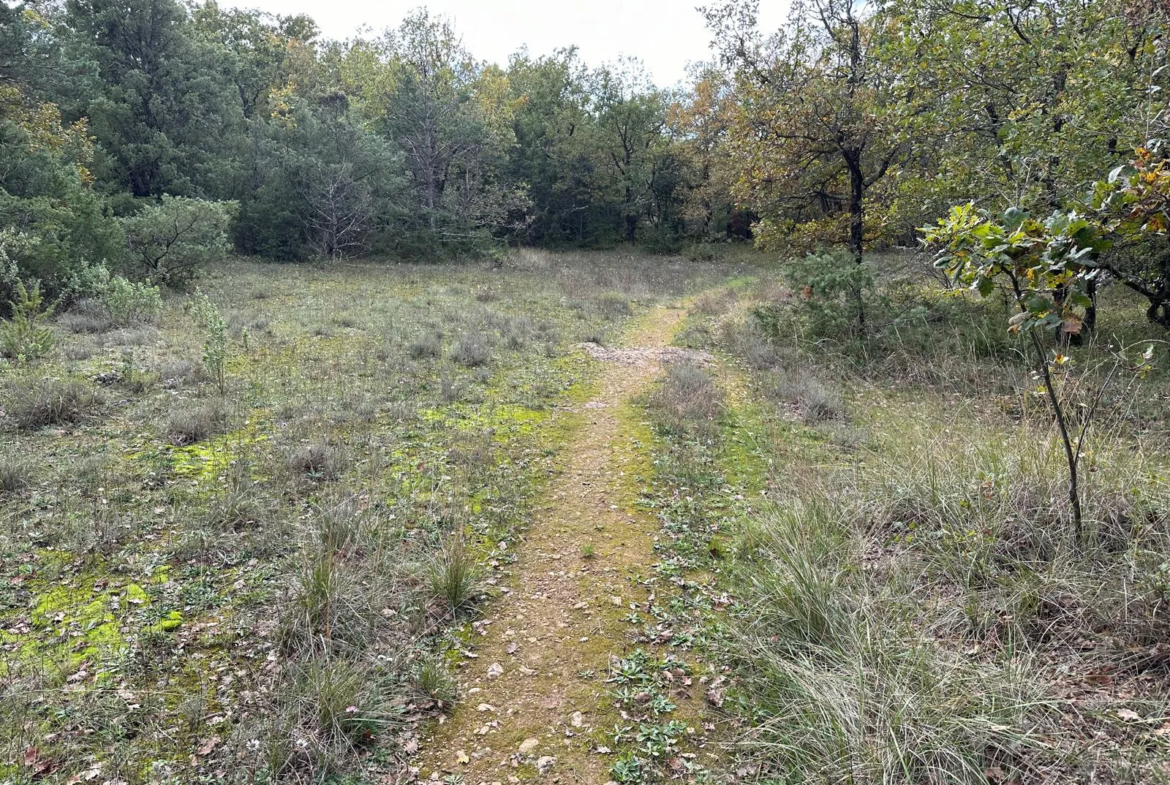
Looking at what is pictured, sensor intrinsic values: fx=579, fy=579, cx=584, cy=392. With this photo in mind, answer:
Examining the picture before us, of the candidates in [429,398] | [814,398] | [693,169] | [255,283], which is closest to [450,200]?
[255,283]

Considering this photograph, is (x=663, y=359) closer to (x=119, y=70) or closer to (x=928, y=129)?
(x=928, y=129)

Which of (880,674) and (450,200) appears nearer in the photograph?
(880,674)

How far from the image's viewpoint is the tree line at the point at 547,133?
344 inches

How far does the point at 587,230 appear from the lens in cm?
4259

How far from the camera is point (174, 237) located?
53.1ft

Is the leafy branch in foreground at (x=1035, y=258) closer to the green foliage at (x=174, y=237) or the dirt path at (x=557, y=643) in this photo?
the dirt path at (x=557, y=643)

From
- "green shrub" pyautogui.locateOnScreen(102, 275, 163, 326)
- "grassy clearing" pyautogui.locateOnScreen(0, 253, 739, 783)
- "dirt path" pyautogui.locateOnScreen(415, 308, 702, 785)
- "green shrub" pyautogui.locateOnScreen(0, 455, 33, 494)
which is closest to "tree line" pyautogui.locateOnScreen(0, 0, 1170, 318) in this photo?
"green shrub" pyautogui.locateOnScreen(102, 275, 163, 326)

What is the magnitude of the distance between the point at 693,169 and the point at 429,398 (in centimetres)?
3651

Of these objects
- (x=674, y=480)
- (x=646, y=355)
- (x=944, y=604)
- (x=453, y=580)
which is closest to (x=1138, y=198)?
(x=944, y=604)

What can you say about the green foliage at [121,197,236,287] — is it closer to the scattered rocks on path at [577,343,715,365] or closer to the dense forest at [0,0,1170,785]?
the dense forest at [0,0,1170,785]

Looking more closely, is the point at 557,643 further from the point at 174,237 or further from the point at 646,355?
the point at 174,237

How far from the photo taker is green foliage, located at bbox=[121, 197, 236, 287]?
15656mm

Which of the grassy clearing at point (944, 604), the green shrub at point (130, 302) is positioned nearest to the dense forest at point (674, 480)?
the grassy clearing at point (944, 604)

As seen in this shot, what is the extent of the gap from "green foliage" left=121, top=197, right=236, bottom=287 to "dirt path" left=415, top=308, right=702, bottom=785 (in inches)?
610
